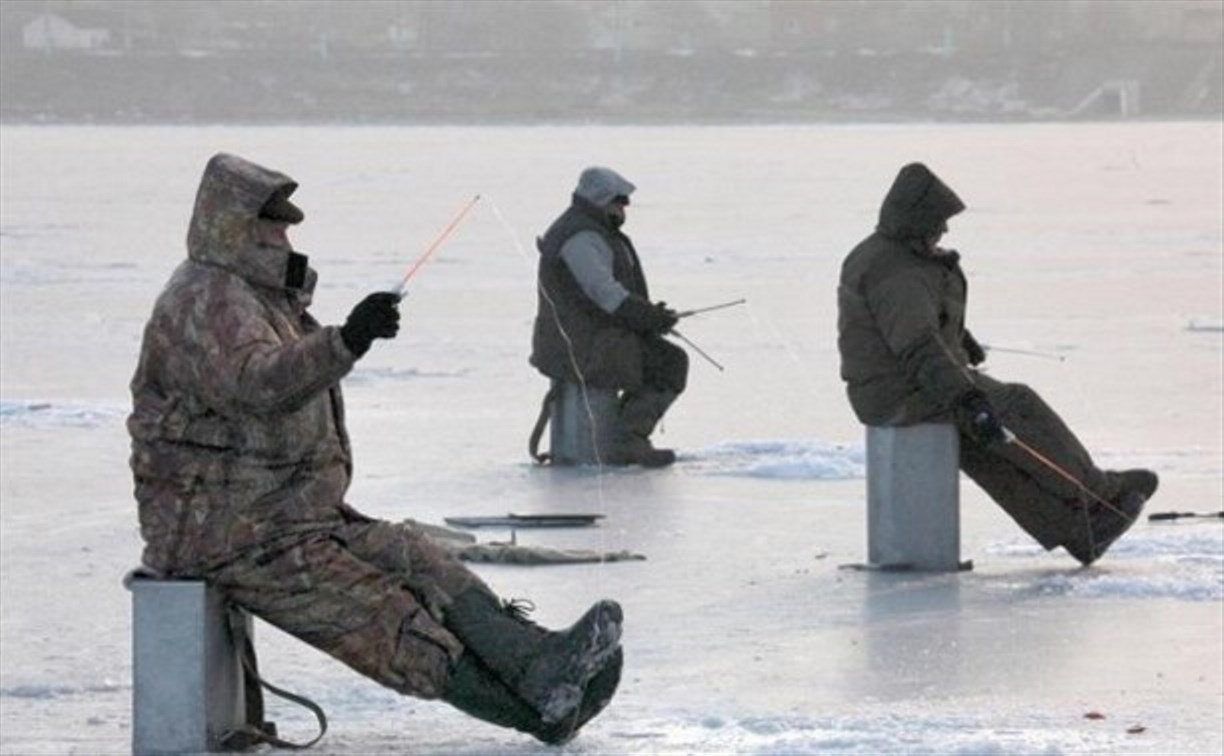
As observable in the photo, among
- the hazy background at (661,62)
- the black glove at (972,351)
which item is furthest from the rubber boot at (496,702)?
the hazy background at (661,62)

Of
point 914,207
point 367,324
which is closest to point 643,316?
point 914,207

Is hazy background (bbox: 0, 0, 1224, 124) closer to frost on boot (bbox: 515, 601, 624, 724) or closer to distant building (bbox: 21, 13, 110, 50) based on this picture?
distant building (bbox: 21, 13, 110, 50)

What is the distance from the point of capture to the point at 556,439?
12734 millimetres

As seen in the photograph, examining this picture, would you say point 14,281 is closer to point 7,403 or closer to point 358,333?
point 7,403

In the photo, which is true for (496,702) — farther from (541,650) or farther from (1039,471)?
(1039,471)

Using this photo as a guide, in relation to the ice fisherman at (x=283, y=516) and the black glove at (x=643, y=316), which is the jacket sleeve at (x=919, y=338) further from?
the black glove at (x=643, y=316)

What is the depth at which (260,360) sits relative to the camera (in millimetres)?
6324

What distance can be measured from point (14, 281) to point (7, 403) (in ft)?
32.5

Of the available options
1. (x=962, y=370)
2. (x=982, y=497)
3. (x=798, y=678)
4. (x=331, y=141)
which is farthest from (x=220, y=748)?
(x=331, y=141)

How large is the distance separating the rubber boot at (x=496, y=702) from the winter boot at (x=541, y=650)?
0.02 metres

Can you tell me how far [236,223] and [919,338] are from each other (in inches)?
126

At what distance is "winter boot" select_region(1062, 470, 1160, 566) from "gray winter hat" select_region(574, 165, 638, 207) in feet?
11.0

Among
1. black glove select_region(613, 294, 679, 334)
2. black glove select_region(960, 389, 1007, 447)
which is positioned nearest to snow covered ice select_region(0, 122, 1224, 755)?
black glove select_region(960, 389, 1007, 447)

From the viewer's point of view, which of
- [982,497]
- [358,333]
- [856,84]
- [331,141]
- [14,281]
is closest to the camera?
[358,333]
